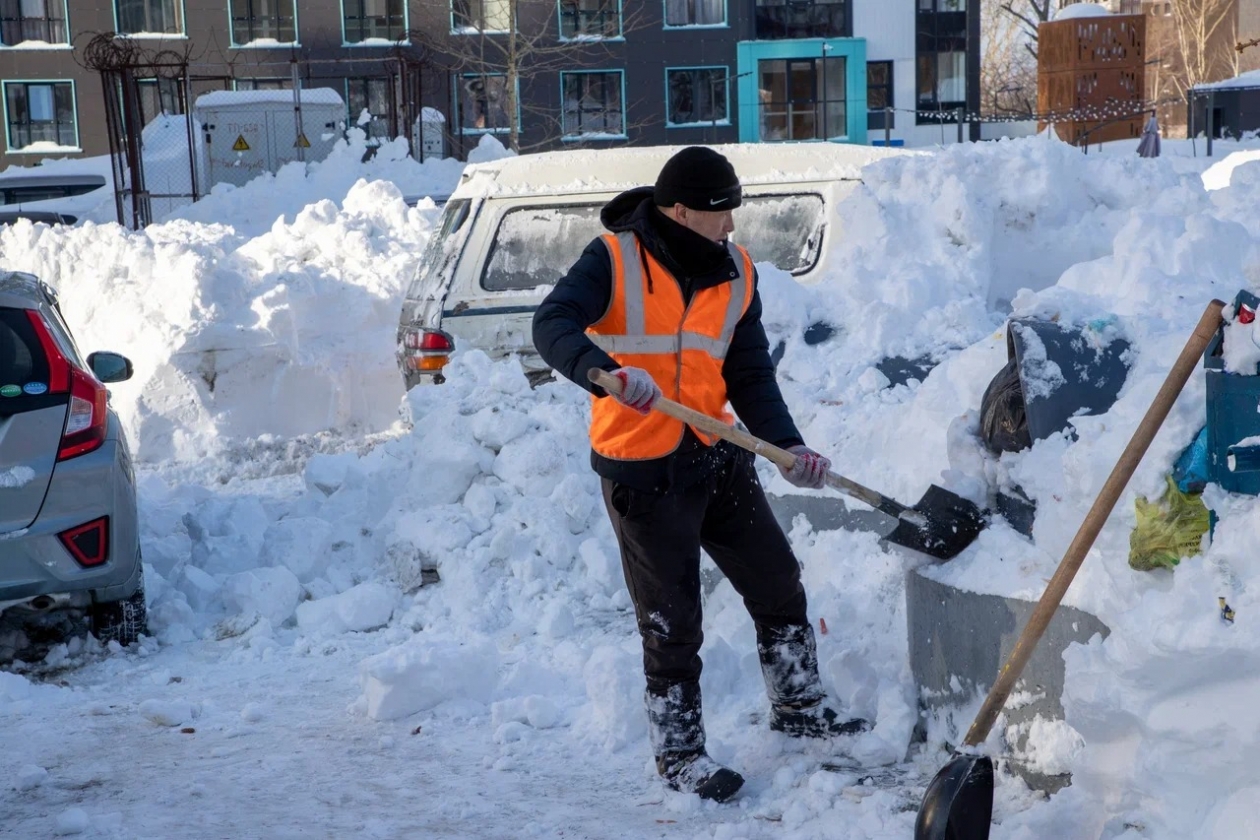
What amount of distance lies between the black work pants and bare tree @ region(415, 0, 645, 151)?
3282cm

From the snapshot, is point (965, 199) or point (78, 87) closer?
point (965, 199)

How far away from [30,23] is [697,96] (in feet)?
57.7

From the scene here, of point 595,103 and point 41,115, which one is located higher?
point 41,115

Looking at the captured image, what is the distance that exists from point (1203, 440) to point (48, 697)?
4071mm

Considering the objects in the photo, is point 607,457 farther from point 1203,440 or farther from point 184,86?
point 184,86

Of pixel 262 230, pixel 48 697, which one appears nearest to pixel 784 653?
pixel 48 697

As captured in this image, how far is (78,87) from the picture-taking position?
37.3 metres

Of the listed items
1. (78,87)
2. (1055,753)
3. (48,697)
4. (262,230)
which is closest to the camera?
(1055,753)

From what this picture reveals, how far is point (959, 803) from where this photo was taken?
344 centimetres

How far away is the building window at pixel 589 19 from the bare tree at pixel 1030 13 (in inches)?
513

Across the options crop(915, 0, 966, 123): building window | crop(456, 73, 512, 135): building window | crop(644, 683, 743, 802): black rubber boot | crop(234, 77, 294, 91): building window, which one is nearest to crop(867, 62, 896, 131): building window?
crop(915, 0, 966, 123): building window

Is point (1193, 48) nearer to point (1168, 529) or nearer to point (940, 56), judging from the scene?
point (940, 56)

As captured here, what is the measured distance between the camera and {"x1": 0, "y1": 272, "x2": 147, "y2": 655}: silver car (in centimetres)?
541

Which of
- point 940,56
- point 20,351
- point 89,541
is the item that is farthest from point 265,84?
point 89,541
